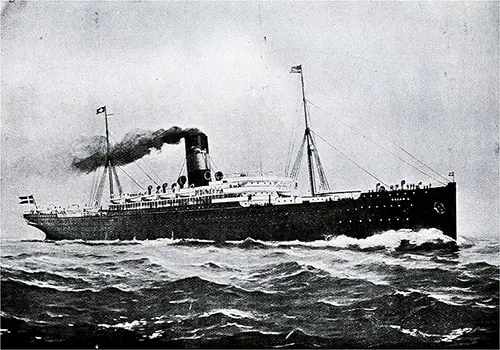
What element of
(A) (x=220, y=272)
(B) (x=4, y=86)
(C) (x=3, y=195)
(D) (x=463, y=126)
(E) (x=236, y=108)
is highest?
(B) (x=4, y=86)

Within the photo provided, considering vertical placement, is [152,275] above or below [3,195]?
below

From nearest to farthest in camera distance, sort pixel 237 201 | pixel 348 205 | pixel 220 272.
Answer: pixel 220 272 → pixel 348 205 → pixel 237 201

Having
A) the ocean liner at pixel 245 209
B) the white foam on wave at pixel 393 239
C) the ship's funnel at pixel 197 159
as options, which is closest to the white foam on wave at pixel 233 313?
the ocean liner at pixel 245 209

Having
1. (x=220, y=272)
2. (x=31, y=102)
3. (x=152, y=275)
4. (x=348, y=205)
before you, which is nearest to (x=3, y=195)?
(x=31, y=102)

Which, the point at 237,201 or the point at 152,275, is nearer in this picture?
the point at 152,275

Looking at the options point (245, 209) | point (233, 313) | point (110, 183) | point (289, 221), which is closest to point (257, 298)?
point (233, 313)

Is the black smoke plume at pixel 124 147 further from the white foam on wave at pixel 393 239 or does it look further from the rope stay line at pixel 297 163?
the white foam on wave at pixel 393 239

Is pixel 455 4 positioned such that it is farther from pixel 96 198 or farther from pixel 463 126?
pixel 96 198

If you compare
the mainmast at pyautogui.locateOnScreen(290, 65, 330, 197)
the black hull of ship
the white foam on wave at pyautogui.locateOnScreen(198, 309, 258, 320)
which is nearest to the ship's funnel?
the black hull of ship

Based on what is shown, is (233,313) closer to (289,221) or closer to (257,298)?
(257,298)
